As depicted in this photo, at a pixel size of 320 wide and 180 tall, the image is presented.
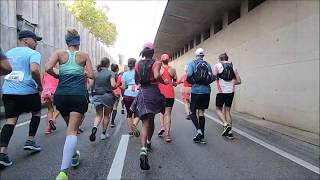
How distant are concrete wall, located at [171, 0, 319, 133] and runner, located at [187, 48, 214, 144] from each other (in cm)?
263

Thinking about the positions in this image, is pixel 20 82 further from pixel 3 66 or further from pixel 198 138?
pixel 198 138

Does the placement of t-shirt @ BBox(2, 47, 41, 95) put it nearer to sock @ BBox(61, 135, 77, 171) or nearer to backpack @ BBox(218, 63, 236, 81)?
sock @ BBox(61, 135, 77, 171)

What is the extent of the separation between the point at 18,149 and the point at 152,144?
2431 millimetres

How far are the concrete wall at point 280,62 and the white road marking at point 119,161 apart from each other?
424 centimetres

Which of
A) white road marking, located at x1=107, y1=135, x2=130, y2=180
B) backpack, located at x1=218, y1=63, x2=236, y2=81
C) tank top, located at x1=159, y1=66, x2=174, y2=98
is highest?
backpack, located at x1=218, y1=63, x2=236, y2=81

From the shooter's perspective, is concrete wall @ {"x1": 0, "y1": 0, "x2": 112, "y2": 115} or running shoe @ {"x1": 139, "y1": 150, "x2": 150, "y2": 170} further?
concrete wall @ {"x1": 0, "y1": 0, "x2": 112, "y2": 115}

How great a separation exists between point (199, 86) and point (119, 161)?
2600 mm

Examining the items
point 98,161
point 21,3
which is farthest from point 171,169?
point 21,3

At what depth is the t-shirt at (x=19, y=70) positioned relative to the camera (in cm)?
587

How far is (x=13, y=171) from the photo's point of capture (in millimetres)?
5438

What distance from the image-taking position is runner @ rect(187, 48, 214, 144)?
796 cm

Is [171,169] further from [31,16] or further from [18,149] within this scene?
[31,16]

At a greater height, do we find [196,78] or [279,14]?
[279,14]

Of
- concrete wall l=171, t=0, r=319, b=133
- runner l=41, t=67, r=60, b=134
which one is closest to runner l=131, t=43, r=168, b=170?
runner l=41, t=67, r=60, b=134
